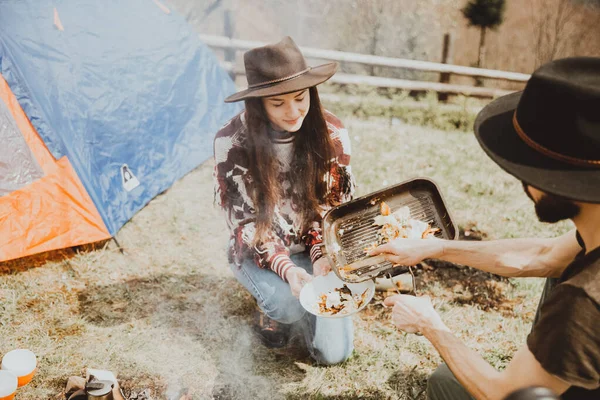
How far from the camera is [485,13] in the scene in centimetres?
951

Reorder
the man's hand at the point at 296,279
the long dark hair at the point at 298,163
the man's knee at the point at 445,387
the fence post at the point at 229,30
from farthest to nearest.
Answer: the fence post at the point at 229,30
the long dark hair at the point at 298,163
the man's hand at the point at 296,279
the man's knee at the point at 445,387

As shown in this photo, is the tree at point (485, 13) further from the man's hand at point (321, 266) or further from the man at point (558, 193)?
the man at point (558, 193)

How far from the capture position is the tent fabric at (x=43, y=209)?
318 cm

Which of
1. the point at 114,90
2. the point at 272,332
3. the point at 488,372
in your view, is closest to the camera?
the point at 488,372

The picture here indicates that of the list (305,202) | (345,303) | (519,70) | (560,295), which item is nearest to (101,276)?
(305,202)

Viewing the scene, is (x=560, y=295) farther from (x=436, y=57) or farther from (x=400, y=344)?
(x=436, y=57)

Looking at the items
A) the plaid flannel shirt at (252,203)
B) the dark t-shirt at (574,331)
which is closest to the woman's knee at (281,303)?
the plaid flannel shirt at (252,203)

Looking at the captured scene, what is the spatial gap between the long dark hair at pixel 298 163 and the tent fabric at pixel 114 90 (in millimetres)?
1617

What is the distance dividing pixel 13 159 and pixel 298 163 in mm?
2067

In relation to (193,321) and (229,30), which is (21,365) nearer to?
(193,321)

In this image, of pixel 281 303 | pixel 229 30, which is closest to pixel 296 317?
pixel 281 303

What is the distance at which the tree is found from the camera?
30.8 feet

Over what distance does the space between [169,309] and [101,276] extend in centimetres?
65

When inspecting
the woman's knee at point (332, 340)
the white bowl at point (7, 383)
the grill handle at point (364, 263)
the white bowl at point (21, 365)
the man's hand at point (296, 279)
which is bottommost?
the woman's knee at point (332, 340)
